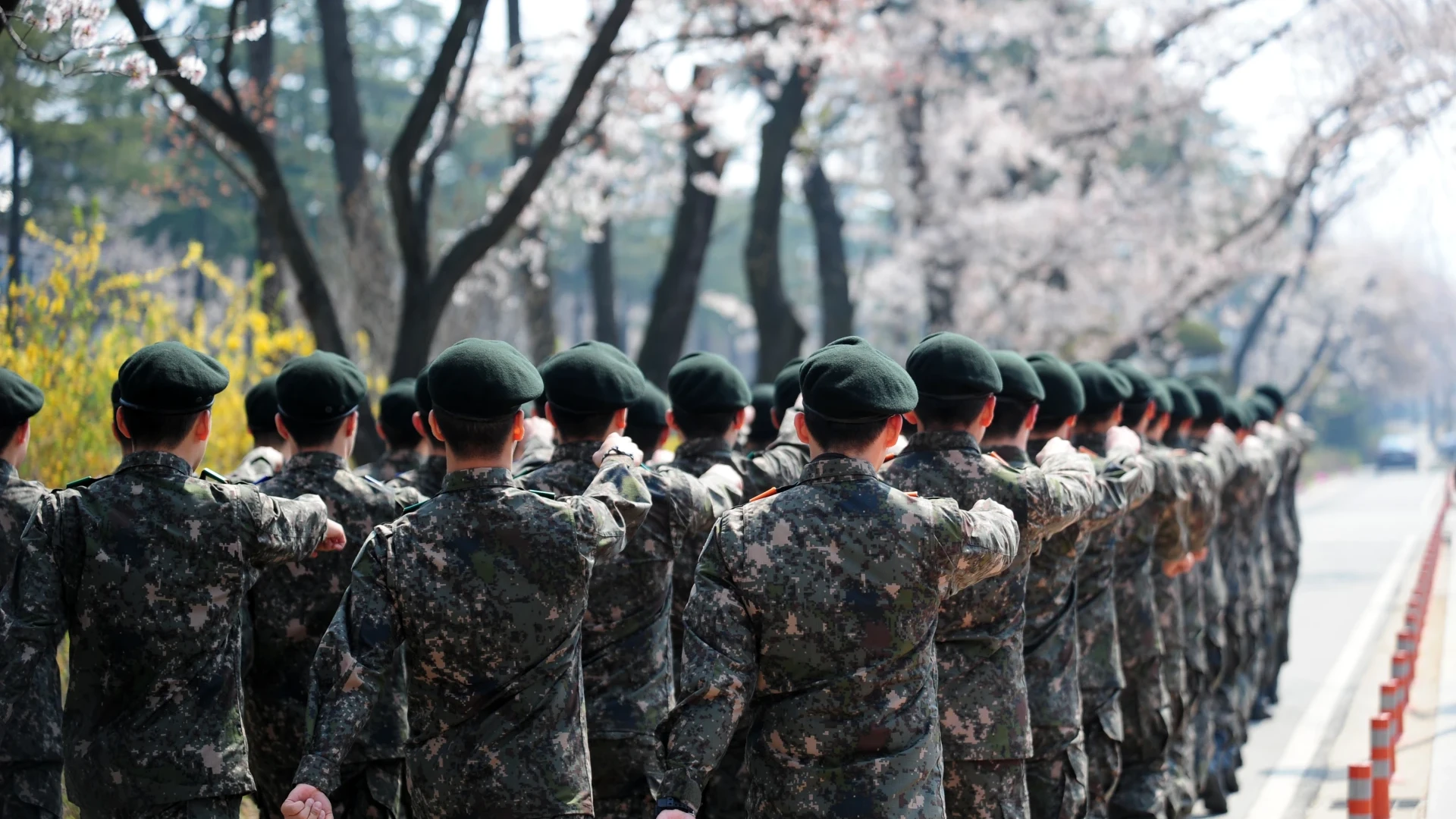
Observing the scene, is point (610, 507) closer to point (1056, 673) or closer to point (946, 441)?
point (946, 441)

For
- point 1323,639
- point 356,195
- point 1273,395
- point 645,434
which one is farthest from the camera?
point 356,195

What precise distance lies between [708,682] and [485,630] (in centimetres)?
61

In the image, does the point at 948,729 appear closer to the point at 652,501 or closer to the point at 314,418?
the point at 652,501

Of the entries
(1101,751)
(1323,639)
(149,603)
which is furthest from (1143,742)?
(1323,639)

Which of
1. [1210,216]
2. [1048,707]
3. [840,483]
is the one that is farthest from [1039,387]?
[1210,216]

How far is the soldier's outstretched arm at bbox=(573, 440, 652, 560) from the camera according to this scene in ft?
12.3

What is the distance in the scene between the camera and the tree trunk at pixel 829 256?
18.6 m

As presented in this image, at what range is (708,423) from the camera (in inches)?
216

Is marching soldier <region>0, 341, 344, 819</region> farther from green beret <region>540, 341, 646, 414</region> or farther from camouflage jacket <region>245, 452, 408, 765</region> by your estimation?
green beret <region>540, 341, 646, 414</region>

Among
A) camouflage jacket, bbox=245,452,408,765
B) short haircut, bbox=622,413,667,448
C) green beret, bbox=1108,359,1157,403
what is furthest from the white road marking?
camouflage jacket, bbox=245,452,408,765

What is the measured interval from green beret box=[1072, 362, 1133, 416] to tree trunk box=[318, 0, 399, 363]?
9013 mm

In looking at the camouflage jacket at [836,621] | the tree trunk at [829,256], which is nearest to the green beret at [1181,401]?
the camouflage jacket at [836,621]

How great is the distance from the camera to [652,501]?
14.8ft

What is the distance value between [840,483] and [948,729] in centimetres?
116
